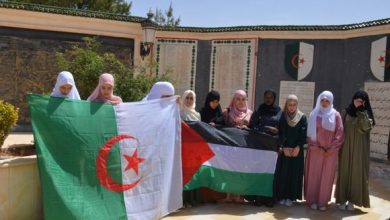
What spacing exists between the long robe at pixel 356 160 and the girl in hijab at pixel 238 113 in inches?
42.9

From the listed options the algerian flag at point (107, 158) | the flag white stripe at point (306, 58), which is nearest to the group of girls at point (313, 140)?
the algerian flag at point (107, 158)

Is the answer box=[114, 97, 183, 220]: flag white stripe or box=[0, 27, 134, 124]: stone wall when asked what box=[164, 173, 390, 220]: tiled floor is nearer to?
box=[114, 97, 183, 220]: flag white stripe

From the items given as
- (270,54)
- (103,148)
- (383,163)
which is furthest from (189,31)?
(103,148)

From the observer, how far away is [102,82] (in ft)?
12.5

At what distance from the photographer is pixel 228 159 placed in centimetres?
452

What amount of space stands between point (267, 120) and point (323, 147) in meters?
0.66

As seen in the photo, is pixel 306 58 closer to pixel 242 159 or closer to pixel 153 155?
pixel 242 159

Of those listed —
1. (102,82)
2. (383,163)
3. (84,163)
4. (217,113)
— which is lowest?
(383,163)

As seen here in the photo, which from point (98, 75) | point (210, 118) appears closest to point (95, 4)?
point (98, 75)

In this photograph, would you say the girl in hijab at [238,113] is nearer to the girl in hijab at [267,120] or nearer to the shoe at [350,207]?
the girl in hijab at [267,120]

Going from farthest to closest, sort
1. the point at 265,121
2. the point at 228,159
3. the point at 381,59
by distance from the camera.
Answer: the point at 381,59 → the point at 265,121 → the point at 228,159

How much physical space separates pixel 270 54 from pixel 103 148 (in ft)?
19.8

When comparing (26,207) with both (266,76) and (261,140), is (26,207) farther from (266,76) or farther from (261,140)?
(266,76)

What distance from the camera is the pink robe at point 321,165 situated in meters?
4.60
